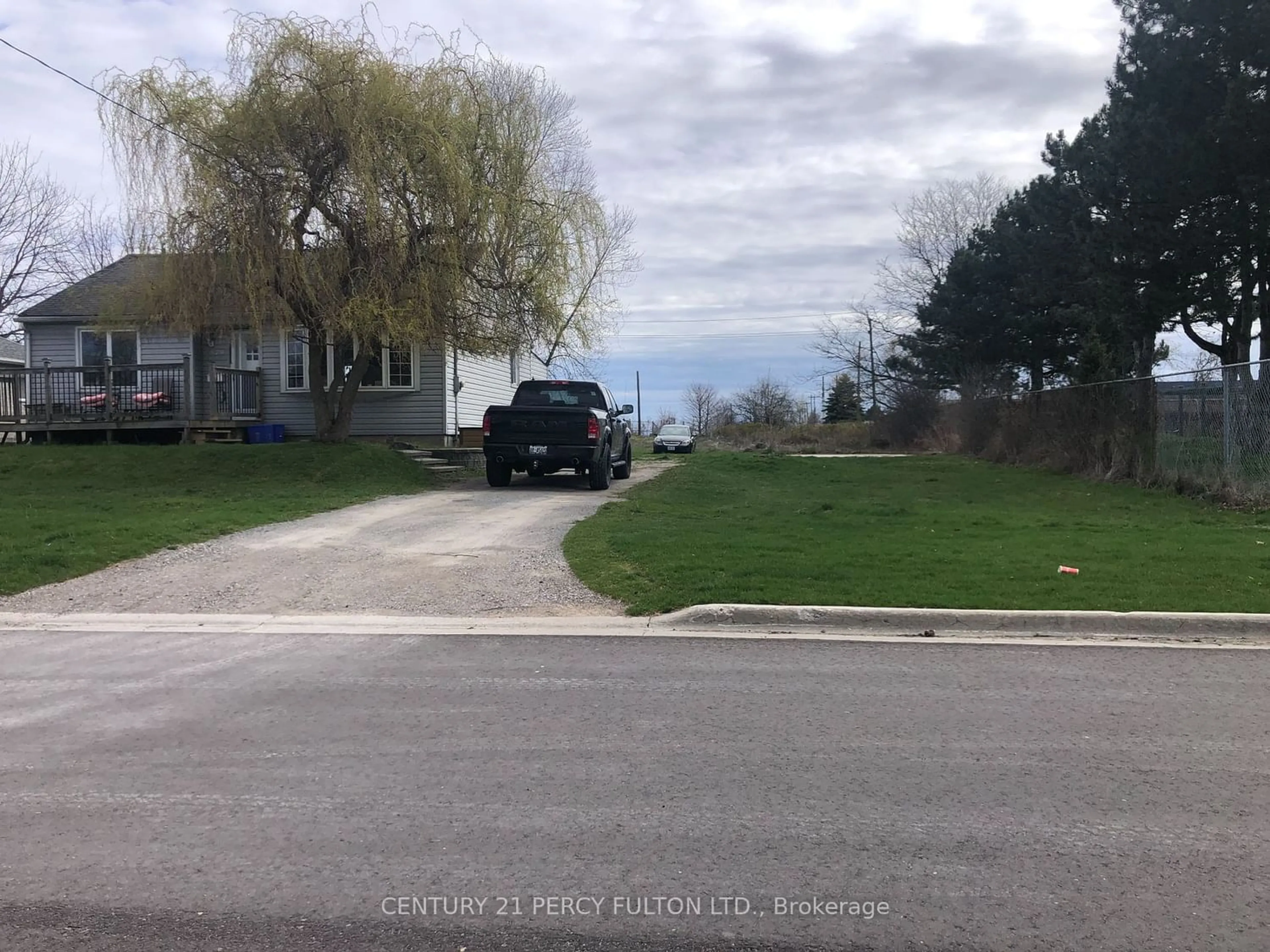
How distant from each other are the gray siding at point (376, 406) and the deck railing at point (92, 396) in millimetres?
2673

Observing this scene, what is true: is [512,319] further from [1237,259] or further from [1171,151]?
[1237,259]

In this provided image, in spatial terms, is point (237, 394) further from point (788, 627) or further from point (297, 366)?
point (788, 627)

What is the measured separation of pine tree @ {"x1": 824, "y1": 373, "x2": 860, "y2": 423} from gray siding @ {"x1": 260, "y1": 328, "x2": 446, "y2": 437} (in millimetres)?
42920

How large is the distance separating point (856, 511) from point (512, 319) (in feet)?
29.1

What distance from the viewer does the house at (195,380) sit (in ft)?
72.8

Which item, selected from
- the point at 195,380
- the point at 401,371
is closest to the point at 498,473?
the point at 401,371

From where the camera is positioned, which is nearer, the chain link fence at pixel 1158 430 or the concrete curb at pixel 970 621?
the concrete curb at pixel 970 621

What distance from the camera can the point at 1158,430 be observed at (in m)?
18.6

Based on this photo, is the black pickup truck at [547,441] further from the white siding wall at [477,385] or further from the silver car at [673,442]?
the silver car at [673,442]

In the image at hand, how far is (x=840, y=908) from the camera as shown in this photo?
11.3 feet

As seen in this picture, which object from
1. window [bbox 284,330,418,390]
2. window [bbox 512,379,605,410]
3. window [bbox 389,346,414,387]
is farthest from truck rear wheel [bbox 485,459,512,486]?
window [bbox 389,346,414,387]

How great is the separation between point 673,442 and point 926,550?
29.9m

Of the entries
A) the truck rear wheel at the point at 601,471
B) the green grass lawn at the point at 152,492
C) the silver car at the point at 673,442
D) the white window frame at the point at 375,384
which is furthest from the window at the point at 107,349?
the silver car at the point at 673,442

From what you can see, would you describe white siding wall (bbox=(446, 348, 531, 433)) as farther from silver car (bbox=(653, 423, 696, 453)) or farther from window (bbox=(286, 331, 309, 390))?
silver car (bbox=(653, 423, 696, 453))
